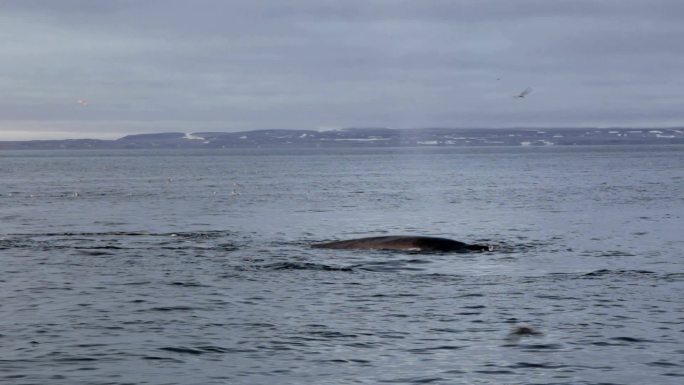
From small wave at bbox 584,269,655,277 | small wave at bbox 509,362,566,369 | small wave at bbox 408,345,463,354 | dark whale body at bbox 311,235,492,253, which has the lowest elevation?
small wave at bbox 584,269,655,277

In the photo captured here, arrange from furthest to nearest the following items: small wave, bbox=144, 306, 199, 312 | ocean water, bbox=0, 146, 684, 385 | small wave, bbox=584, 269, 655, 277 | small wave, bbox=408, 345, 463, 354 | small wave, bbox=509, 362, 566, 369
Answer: small wave, bbox=584, 269, 655, 277 → small wave, bbox=144, 306, 199, 312 → small wave, bbox=408, 345, 463, 354 → ocean water, bbox=0, 146, 684, 385 → small wave, bbox=509, 362, 566, 369

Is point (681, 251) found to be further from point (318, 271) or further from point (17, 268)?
point (17, 268)

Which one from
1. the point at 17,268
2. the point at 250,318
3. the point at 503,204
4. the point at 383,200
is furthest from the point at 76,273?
the point at 383,200

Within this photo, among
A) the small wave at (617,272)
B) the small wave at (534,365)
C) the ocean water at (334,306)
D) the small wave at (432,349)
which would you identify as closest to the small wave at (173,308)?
the ocean water at (334,306)

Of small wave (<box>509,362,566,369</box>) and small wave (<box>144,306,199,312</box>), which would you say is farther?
small wave (<box>144,306,199,312</box>)

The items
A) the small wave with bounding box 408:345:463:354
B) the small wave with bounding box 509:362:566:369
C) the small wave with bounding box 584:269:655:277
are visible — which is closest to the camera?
the small wave with bounding box 509:362:566:369

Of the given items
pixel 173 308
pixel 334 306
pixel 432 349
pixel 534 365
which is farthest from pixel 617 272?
pixel 534 365

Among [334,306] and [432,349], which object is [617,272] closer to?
[334,306]

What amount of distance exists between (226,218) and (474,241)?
55.2ft

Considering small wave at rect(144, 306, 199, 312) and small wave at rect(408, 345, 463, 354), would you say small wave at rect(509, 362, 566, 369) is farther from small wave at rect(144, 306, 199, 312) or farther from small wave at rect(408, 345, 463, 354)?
small wave at rect(144, 306, 199, 312)

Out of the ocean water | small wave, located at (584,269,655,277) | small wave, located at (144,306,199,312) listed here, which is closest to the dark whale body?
the ocean water

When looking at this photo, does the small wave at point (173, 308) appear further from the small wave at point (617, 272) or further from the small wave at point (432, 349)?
the small wave at point (617, 272)

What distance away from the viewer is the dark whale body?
33.2m

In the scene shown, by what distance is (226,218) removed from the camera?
52.5 metres
